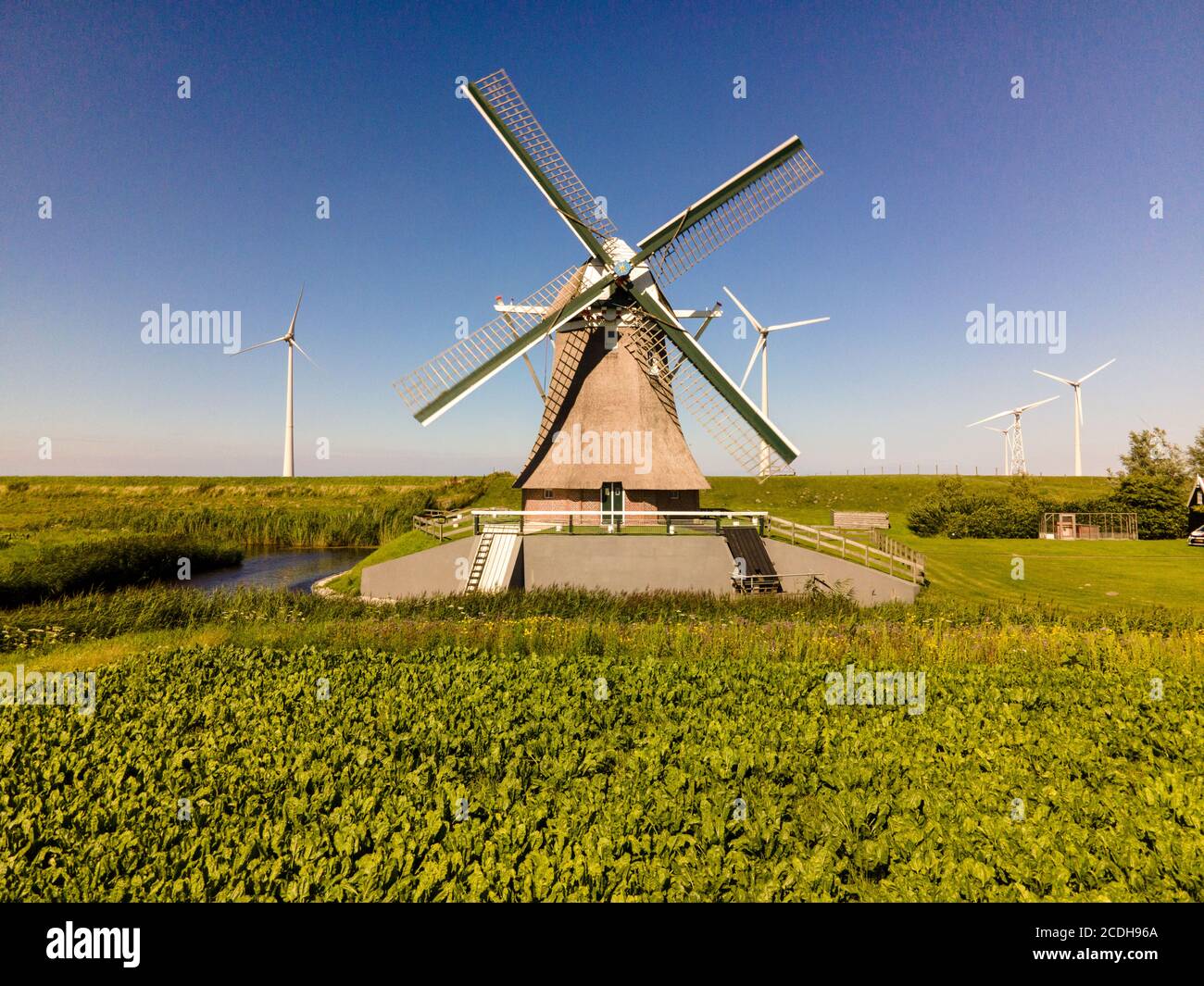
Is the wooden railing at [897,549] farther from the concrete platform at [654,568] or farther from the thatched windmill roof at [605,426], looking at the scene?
the thatched windmill roof at [605,426]

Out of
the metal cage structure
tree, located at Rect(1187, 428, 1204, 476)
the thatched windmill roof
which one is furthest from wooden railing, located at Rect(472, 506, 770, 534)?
tree, located at Rect(1187, 428, 1204, 476)

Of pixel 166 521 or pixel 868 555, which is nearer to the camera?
pixel 868 555

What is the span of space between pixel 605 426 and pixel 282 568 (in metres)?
22.3

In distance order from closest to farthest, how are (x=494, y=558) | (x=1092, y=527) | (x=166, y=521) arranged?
(x=494, y=558) < (x=1092, y=527) < (x=166, y=521)

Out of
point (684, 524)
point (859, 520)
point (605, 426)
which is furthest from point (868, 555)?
point (859, 520)

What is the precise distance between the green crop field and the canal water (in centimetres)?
1396

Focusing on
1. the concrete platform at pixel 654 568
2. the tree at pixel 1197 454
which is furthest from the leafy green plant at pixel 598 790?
the tree at pixel 1197 454

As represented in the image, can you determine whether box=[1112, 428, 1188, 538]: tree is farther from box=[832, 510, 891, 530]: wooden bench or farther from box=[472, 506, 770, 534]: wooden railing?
box=[472, 506, 770, 534]: wooden railing

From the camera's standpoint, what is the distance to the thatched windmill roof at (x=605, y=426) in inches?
793

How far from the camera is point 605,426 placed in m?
20.2

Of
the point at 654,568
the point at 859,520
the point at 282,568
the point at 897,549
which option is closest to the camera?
the point at 654,568

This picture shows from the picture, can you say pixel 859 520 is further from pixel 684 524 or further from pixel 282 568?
pixel 282 568
